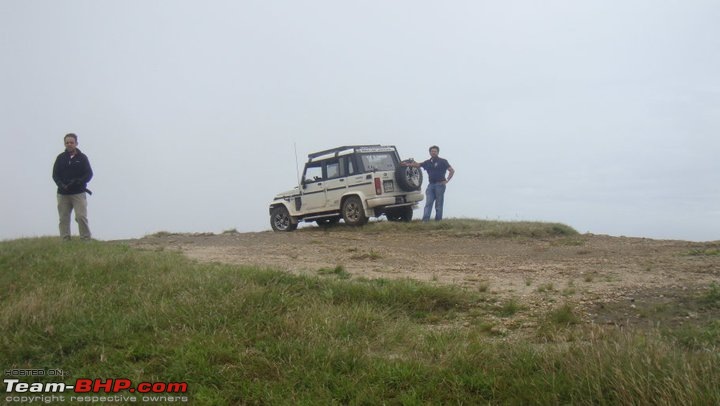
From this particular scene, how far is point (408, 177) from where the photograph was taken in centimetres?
1467

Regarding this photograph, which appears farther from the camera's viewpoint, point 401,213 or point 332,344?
point 401,213

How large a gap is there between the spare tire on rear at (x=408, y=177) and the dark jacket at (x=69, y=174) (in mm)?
7250

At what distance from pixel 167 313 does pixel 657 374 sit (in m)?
4.02

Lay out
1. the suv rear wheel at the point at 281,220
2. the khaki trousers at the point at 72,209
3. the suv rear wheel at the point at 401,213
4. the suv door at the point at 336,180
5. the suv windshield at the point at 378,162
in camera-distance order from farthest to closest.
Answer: the suv rear wheel at the point at 281,220, the suv rear wheel at the point at 401,213, the suv door at the point at 336,180, the suv windshield at the point at 378,162, the khaki trousers at the point at 72,209

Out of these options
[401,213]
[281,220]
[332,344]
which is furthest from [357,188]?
[332,344]

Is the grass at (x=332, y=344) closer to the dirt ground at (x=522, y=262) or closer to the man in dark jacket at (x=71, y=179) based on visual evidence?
the dirt ground at (x=522, y=262)

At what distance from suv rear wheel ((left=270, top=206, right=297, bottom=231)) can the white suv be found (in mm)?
221

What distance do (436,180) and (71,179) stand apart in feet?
27.1

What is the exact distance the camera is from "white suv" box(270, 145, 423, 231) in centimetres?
1441

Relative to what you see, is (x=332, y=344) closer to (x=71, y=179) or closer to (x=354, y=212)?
(x=71, y=179)

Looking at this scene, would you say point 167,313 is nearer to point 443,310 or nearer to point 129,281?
point 129,281

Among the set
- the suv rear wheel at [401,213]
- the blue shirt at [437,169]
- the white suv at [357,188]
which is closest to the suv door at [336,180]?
the white suv at [357,188]

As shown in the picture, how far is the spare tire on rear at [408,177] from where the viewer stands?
14.5 m

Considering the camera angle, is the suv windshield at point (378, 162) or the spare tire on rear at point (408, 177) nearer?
the spare tire on rear at point (408, 177)
